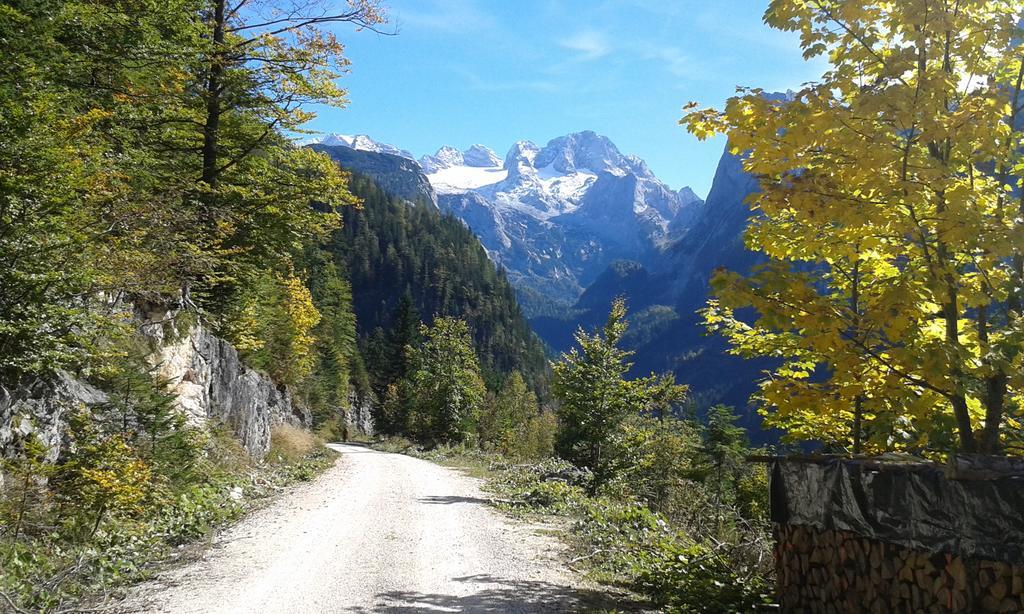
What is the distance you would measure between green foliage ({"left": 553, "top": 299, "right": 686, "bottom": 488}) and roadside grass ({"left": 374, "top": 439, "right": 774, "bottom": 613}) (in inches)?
100

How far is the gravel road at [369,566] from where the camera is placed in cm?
634

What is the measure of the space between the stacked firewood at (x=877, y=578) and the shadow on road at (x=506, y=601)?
5.63ft

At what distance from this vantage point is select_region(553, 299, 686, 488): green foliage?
16328mm

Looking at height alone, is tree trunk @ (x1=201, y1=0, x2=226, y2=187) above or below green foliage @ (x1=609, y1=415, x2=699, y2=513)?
above

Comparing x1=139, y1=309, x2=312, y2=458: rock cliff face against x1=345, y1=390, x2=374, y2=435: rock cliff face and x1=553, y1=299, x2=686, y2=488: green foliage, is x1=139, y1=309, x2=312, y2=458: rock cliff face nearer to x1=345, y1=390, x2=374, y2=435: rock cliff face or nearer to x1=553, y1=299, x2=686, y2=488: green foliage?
x1=553, y1=299, x2=686, y2=488: green foliage

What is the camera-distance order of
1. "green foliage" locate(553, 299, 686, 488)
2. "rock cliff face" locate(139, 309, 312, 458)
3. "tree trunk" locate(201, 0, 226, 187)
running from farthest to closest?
"green foliage" locate(553, 299, 686, 488) < "tree trunk" locate(201, 0, 226, 187) < "rock cliff face" locate(139, 309, 312, 458)

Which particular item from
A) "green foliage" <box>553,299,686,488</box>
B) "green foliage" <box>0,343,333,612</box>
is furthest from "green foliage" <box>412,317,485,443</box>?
"green foliage" <box>0,343,333,612</box>

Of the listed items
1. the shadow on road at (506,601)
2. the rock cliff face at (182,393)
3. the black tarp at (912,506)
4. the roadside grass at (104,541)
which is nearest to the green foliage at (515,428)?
the rock cliff face at (182,393)

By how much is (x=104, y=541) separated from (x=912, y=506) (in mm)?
8560

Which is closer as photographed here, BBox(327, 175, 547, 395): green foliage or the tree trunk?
the tree trunk

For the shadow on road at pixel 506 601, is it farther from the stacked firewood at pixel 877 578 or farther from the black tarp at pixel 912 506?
the black tarp at pixel 912 506

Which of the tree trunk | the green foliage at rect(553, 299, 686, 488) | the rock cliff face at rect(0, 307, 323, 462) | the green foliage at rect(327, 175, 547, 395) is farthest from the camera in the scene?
the green foliage at rect(327, 175, 547, 395)

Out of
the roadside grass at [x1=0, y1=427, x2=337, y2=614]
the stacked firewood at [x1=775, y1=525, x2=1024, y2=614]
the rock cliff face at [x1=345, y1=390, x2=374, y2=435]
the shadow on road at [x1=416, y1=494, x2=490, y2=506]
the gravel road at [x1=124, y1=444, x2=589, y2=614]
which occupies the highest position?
the stacked firewood at [x1=775, y1=525, x2=1024, y2=614]

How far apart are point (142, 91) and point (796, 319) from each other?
13.6 m
